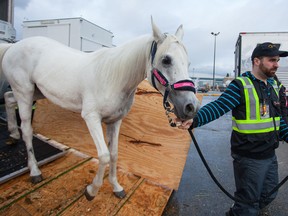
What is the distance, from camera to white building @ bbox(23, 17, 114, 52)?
11.4 metres

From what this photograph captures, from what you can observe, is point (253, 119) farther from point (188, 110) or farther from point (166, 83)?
point (166, 83)

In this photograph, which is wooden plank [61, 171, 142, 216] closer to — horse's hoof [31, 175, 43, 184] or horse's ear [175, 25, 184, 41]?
horse's hoof [31, 175, 43, 184]

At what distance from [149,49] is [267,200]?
5.97ft

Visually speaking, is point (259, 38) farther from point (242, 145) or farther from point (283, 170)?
point (242, 145)

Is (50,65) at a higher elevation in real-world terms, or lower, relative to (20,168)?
higher

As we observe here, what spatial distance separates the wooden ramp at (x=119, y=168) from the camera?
93.6 inches

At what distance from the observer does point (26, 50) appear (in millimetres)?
2762

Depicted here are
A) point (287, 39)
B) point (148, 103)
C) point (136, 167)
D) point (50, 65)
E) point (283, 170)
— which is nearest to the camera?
point (50, 65)

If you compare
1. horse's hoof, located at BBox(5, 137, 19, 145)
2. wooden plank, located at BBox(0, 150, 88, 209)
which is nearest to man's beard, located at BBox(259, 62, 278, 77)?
wooden plank, located at BBox(0, 150, 88, 209)

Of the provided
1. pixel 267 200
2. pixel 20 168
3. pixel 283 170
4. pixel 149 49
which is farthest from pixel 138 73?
pixel 283 170

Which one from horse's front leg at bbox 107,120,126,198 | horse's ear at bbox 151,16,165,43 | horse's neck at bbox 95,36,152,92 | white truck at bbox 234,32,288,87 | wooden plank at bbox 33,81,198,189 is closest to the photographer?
horse's ear at bbox 151,16,165,43

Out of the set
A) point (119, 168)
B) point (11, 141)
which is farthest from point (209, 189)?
point (11, 141)

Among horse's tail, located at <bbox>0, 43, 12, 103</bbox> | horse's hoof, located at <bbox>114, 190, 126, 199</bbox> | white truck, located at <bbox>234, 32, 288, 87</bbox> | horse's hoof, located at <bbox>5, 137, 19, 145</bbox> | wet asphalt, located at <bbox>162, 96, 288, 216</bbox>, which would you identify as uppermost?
white truck, located at <bbox>234, 32, 288, 87</bbox>

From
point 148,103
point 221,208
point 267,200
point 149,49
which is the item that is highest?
point 149,49
